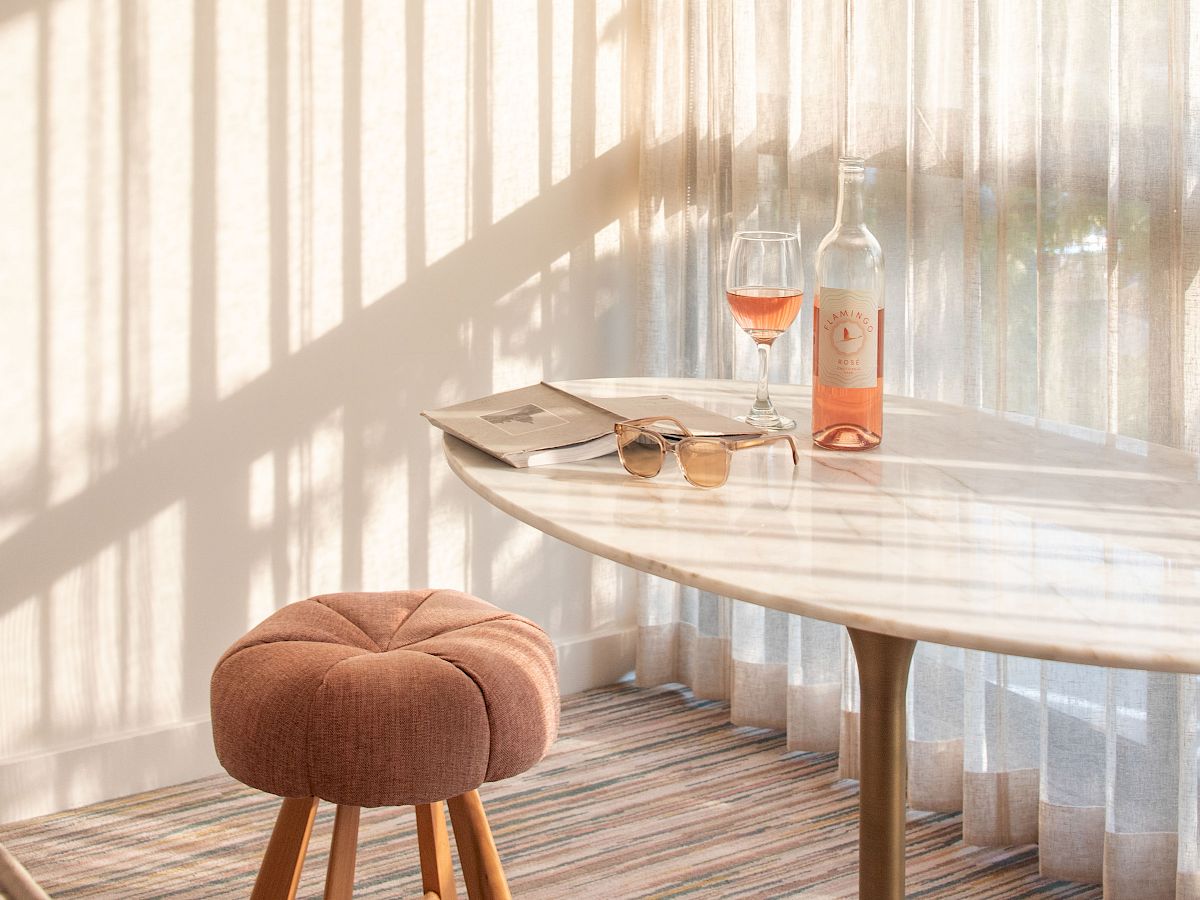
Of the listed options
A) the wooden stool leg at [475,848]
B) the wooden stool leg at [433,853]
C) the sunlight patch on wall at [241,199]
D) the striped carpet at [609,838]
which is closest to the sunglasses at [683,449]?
the wooden stool leg at [475,848]

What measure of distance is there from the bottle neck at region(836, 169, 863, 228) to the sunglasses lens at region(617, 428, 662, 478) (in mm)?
310

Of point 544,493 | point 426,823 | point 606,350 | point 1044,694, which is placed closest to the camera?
point 544,493

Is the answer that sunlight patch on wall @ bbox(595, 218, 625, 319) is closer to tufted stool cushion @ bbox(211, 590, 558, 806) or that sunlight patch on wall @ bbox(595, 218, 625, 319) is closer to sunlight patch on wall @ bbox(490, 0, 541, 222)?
sunlight patch on wall @ bbox(490, 0, 541, 222)

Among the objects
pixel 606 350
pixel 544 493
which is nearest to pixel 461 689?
pixel 544 493

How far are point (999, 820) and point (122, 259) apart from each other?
1.88 metres

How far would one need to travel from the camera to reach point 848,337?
138cm

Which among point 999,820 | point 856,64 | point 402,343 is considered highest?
point 856,64

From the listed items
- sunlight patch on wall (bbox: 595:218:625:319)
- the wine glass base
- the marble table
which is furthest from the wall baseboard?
the wine glass base

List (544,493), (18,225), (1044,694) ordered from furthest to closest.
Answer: (18,225) < (1044,694) < (544,493)

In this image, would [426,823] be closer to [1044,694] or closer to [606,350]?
[1044,694]

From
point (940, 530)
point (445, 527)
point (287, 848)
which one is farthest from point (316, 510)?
point (940, 530)

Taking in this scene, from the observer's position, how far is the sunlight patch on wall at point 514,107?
280 centimetres

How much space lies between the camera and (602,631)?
3119 millimetres

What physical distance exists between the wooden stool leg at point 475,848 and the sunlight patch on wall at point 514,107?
1.55 meters
